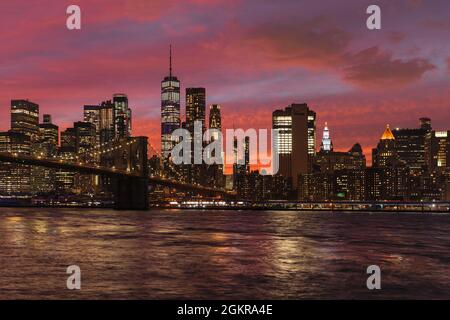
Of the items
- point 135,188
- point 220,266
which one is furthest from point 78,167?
point 220,266

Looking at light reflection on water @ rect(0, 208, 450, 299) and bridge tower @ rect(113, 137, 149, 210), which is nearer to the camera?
light reflection on water @ rect(0, 208, 450, 299)

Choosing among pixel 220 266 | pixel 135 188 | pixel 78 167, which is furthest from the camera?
pixel 135 188

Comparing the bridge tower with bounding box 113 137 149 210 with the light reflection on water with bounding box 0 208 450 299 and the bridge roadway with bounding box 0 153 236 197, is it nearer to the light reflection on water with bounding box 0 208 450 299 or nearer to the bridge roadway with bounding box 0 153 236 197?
the bridge roadway with bounding box 0 153 236 197

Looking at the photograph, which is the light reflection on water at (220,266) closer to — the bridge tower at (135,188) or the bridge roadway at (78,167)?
the bridge roadway at (78,167)

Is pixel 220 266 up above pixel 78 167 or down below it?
below

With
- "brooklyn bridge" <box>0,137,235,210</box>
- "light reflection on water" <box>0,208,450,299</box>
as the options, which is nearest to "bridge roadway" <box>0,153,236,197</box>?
"brooklyn bridge" <box>0,137,235,210</box>

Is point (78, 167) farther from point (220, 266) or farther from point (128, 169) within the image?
point (220, 266)

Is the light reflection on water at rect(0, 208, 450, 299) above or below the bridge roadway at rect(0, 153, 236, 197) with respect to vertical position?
below

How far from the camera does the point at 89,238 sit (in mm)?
46750

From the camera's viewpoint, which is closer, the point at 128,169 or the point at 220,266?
the point at 220,266

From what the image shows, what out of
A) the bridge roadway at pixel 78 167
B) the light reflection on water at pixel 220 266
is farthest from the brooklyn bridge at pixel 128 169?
the light reflection on water at pixel 220 266
